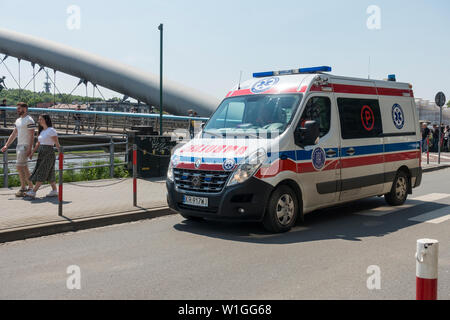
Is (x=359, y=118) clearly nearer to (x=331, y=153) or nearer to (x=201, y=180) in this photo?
(x=331, y=153)

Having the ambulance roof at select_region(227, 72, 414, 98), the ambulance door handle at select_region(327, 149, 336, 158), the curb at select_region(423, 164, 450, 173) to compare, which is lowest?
the curb at select_region(423, 164, 450, 173)

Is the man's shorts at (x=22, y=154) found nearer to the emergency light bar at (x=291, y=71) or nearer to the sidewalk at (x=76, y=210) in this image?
the sidewalk at (x=76, y=210)

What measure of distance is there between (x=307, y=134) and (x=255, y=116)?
923 millimetres

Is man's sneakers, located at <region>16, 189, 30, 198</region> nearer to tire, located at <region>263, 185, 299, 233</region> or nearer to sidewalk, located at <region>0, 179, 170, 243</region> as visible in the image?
sidewalk, located at <region>0, 179, 170, 243</region>

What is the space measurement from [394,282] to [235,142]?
314 centimetres

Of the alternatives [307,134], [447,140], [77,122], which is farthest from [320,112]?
[447,140]

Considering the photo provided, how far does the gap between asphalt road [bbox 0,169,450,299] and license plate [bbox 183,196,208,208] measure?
1.40 feet

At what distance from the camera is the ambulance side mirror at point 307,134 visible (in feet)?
23.8

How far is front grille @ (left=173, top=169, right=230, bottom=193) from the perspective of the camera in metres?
7.04

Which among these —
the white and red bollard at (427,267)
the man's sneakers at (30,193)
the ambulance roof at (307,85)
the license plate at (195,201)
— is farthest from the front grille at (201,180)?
the white and red bollard at (427,267)

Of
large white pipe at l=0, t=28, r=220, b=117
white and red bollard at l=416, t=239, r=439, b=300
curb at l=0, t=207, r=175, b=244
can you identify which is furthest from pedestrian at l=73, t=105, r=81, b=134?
white and red bollard at l=416, t=239, r=439, b=300

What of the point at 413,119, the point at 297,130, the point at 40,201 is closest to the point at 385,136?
the point at 413,119

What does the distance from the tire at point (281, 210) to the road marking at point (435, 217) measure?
2.34 meters
